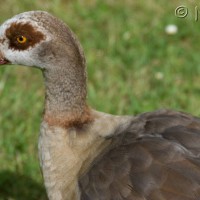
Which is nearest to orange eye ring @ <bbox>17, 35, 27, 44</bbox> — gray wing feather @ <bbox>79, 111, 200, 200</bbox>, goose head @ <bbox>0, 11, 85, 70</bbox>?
goose head @ <bbox>0, 11, 85, 70</bbox>

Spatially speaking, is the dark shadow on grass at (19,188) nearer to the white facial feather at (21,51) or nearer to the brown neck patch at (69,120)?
the brown neck patch at (69,120)

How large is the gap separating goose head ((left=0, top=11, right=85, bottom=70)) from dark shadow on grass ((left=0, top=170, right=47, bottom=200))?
Answer: 1.16 metres

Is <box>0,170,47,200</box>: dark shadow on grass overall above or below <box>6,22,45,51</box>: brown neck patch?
below

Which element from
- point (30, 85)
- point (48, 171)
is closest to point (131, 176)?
point (48, 171)

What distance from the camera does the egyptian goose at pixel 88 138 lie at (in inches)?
113

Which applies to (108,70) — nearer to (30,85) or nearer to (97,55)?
(97,55)

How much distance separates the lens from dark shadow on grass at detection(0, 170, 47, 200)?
405 cm

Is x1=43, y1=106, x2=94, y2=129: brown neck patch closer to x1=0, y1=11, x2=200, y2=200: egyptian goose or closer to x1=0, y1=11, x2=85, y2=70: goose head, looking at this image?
x1=0, y1=11, x2=200, y2=200: egyptian goose

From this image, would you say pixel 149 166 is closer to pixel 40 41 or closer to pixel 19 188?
pixel 40 41

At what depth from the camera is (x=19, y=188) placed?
4098mm

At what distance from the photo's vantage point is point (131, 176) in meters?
2.91

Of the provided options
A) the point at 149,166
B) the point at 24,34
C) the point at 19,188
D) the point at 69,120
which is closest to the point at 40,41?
the point at 24,34

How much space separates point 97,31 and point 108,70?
0.55 meters

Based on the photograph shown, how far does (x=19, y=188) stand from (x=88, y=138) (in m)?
1.03
